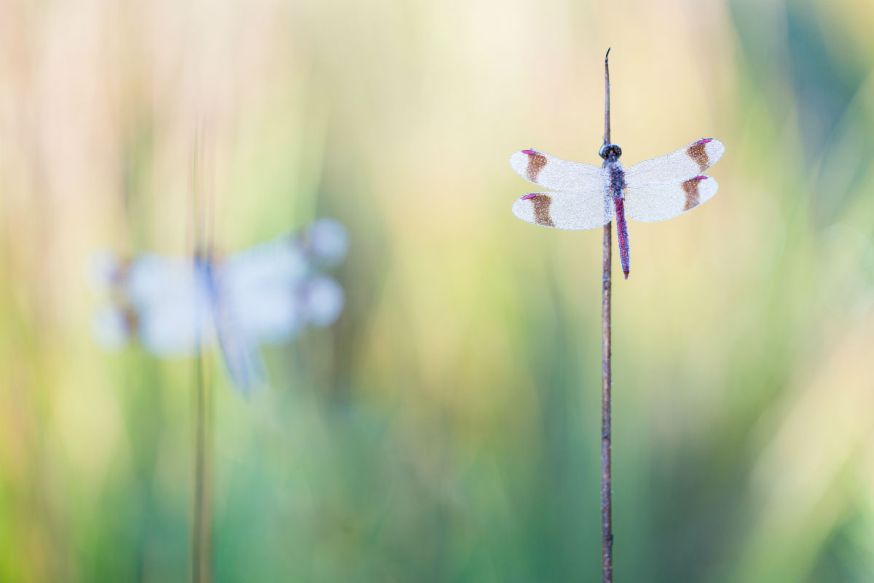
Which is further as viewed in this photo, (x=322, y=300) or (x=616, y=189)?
(x=322, y=300)

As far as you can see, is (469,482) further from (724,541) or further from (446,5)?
(446,5)

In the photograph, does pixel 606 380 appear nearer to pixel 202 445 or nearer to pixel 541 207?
pixel 541 207

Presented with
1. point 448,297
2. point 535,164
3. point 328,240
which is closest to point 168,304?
point 328,240

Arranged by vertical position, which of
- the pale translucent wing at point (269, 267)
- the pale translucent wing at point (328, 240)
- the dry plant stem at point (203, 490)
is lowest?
the dry plant stem at point (203, 490)

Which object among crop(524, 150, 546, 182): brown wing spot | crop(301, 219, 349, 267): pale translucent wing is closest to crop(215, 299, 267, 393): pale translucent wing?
crop(301, 219, 349, 267): pale translucent wing

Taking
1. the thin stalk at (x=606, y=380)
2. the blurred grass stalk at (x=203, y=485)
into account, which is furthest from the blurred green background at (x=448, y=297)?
the thin stalk at (x=606, y=380)

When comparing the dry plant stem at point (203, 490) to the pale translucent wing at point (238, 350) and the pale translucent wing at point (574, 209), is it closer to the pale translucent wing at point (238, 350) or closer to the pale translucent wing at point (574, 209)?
the pale translucent wing at point (238, 350)
